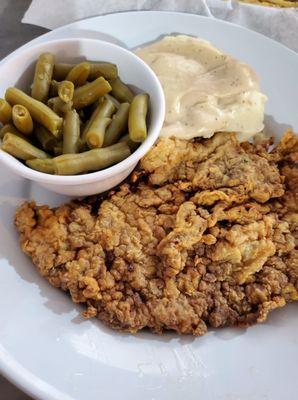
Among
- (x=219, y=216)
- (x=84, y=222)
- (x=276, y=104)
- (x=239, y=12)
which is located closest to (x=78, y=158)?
(x=84, y=222)

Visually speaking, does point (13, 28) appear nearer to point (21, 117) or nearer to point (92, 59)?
point (92, 59)

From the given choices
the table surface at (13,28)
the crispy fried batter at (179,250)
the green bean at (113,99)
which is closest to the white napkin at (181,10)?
the table surface at (13,28)

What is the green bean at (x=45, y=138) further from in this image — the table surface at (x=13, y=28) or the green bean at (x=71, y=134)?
the table surface at (x=13, y=28)

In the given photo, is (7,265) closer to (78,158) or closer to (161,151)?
(78,158)

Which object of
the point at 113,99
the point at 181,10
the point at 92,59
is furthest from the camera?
the point at 181,10

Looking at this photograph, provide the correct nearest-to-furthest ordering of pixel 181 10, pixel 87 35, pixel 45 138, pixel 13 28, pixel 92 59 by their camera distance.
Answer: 1. pixel 45 138
2. pixel 92 59
3. pixel 87 35
4. pixel 181 10
5. pixel 13 28

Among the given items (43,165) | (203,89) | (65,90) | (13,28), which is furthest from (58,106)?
(13,28)
